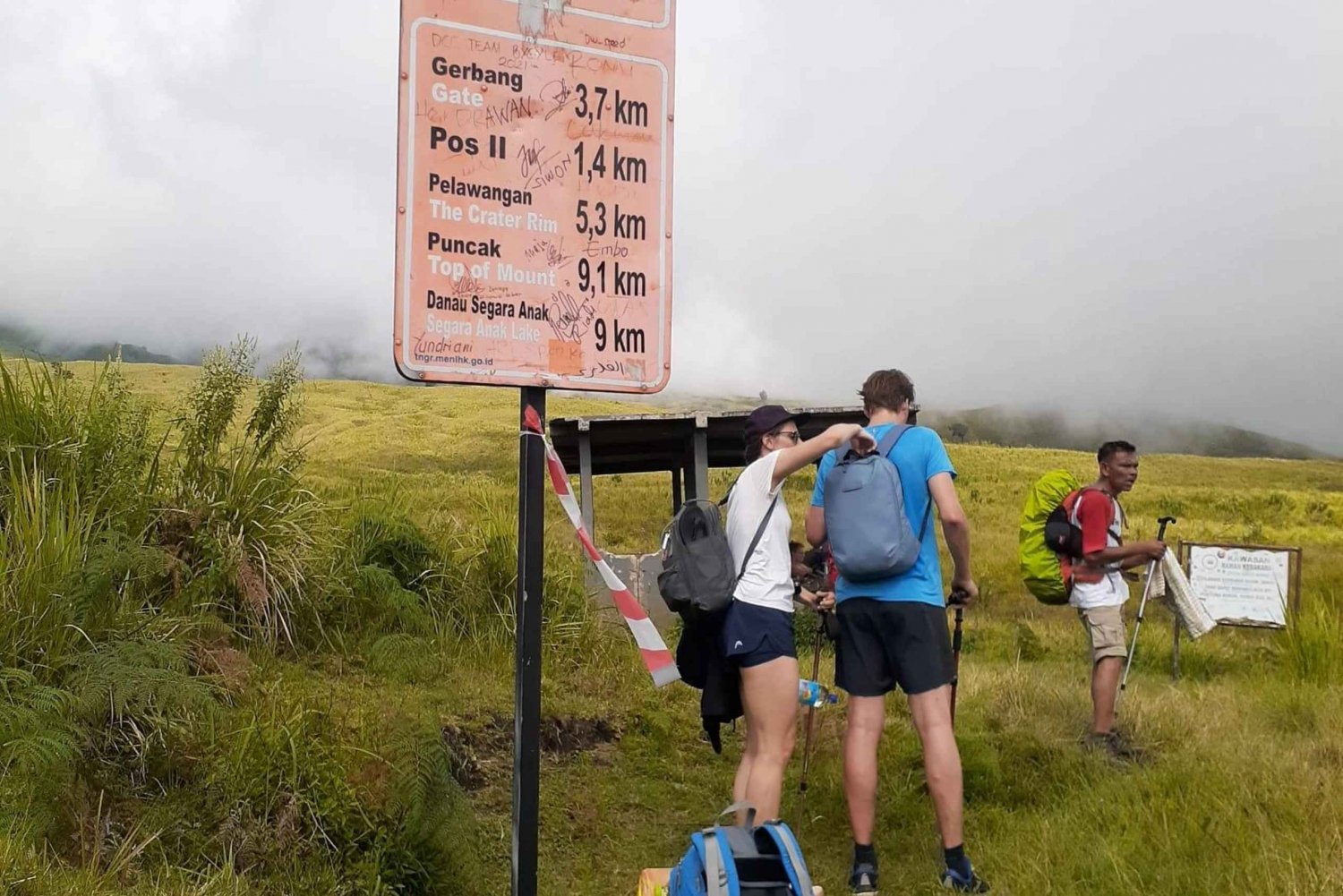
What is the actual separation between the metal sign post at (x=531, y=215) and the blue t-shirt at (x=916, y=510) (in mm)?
1196

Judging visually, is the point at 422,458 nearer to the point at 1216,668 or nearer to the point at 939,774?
the point at 1216,668

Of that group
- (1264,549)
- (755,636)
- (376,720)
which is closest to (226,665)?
(376,720)

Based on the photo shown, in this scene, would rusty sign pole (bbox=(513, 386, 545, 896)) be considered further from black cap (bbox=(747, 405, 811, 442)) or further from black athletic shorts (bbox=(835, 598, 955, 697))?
black athletic shorts (bbox=(835, 598, 955, 697))

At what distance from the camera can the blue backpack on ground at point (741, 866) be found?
2.80 m

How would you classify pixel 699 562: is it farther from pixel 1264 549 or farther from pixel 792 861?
pixel 1264 549

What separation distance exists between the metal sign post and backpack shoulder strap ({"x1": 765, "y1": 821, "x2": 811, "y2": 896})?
30.5 inches

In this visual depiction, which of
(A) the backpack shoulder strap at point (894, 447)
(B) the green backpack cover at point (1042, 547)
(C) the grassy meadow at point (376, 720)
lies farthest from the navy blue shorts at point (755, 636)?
(B) the green backpack cover at point (1042, 547)

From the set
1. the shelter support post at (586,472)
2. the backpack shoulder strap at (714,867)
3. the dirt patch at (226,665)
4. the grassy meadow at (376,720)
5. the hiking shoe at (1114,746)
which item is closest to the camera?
the backpack shoulder strap at (714,867)

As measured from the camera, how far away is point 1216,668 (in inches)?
369

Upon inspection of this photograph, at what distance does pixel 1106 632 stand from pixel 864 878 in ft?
6.76

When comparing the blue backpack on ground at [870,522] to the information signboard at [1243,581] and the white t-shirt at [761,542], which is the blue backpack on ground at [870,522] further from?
the information signboard at [1243,581]

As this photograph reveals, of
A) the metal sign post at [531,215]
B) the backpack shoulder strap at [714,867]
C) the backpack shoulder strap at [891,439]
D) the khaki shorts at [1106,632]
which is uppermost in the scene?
the metal sign post at [531,215]

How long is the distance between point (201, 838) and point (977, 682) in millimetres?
5173

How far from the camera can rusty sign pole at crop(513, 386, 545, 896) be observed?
3.23 m
